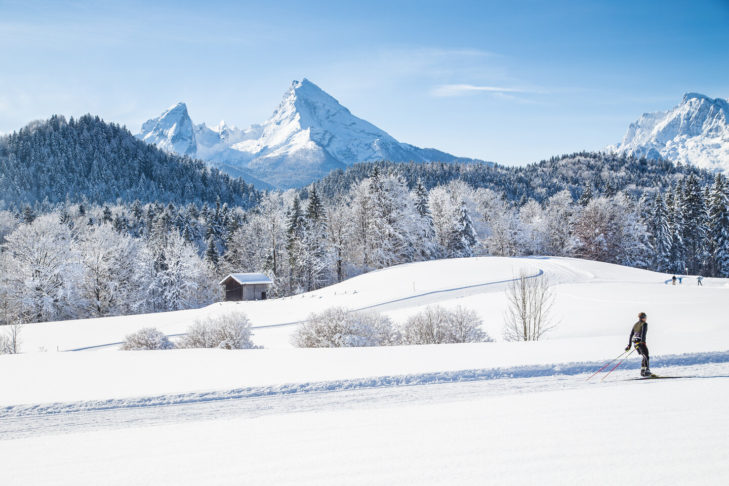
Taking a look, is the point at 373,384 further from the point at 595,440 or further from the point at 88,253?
the point at 88,253

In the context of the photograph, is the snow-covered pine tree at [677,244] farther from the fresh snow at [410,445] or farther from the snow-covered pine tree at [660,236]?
the fresh snow at [410,445]

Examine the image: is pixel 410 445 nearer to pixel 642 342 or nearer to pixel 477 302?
pixel 642 342

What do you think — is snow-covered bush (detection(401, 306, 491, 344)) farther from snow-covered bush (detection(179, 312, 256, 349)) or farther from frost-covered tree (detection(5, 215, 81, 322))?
frost-covered tree (detection(5, 215, 81, 322))

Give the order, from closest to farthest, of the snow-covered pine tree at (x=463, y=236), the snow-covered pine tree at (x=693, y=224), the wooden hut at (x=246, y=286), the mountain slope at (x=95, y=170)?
1. the wooden hut at (x=246, y=286)
2. the snow-covered pine tree at (x=463, y=236)
3. the snow-covered pine tree at (x=693, y=224)
4. the mountain slope at (x=95, y=170)

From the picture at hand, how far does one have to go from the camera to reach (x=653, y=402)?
8336mm

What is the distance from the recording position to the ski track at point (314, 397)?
8.03m

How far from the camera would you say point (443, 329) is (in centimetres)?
1919

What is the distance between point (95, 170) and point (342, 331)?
140 metres

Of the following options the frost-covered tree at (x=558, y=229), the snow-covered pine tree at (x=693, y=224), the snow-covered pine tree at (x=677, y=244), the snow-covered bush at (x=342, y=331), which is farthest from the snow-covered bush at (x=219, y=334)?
the snow-covered pine tree at (x=693, y=224)

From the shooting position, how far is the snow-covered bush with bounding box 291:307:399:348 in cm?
1758

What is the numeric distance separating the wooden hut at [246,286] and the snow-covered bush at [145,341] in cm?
2613

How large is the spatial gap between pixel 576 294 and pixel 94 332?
32386 mm

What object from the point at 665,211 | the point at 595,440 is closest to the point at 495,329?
the point at 595,440

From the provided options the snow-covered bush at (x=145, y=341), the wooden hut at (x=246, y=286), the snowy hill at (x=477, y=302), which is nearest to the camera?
the snow-covered bush at (x=145, y=341)
